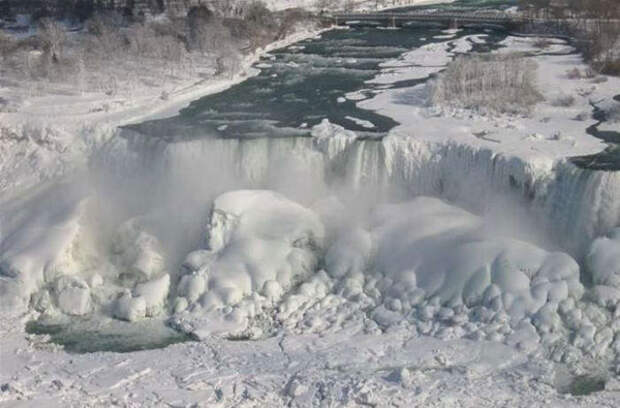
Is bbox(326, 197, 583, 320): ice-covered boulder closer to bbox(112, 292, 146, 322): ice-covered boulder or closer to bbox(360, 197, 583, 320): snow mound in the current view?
bbox(360, 197, 583, 320): snow mound

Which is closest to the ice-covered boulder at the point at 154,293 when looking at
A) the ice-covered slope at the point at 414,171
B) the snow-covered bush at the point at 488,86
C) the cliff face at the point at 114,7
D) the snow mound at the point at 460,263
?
the ice-covered slope at the point at 414,171

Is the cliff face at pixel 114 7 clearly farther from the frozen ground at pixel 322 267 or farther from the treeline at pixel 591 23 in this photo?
the frozen ground at pixel 322 267

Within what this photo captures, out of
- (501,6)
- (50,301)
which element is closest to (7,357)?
(50,301)

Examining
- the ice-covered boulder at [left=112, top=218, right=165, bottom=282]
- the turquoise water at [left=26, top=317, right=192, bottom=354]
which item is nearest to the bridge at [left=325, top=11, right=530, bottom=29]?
the ice-covered boulder at [left=112, top=218, right=165, bottom=282]

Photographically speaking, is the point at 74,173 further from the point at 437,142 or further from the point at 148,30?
the point at 148,30

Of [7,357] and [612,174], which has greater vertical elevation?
[612,174]

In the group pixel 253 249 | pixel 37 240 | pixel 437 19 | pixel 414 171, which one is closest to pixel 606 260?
pixel 414 171

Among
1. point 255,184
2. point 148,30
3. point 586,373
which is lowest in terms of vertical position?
point 586,373
